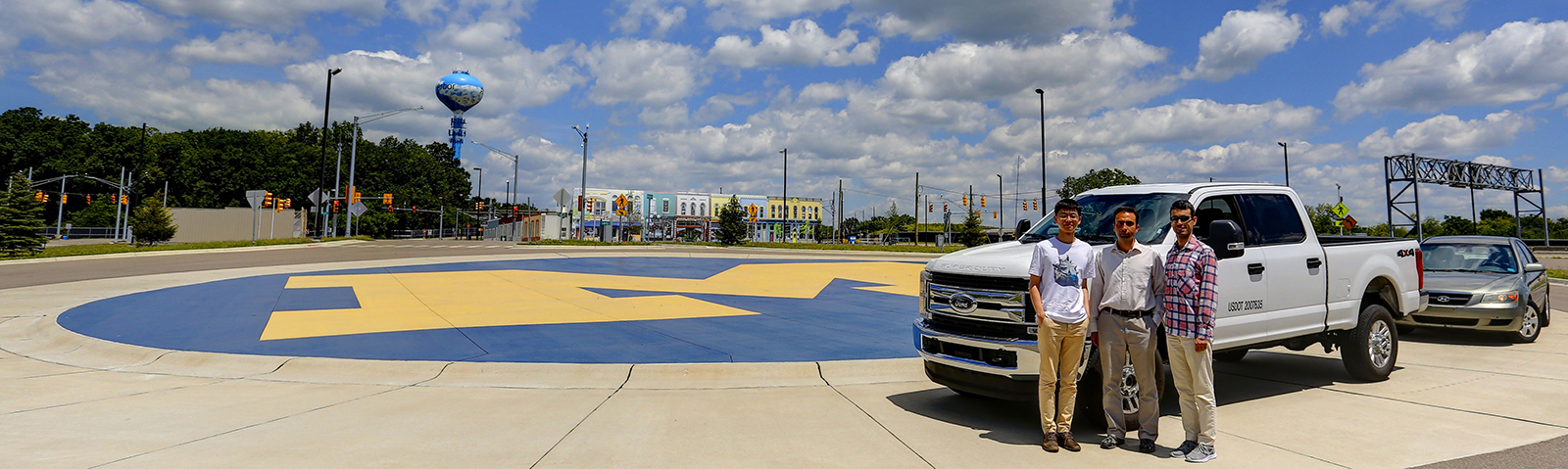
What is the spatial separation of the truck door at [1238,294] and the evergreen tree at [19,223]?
114ft

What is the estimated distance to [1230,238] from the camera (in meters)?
4.98

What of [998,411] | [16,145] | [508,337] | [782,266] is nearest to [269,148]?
[16,145]

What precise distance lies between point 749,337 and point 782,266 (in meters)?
15.0

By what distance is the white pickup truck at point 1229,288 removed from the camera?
16.5ft

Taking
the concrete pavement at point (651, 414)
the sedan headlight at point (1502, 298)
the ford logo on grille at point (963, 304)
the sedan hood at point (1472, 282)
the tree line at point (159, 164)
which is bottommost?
the concrete pavement at point (651, 414)

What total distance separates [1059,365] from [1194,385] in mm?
823

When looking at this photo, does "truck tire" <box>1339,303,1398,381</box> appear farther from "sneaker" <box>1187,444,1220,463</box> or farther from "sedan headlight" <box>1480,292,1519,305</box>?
"sedan headlight" <box>1480,292,1519,305</box>

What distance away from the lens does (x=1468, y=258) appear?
1151 centimetres

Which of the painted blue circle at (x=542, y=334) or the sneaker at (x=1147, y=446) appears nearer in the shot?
the sneaker at (x=1147, y=446)

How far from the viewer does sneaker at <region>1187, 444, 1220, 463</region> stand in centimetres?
457

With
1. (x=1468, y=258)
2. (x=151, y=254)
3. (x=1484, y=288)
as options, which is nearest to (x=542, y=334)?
(x=1484, y=288)

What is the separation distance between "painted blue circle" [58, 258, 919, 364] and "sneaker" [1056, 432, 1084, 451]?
3.27 m

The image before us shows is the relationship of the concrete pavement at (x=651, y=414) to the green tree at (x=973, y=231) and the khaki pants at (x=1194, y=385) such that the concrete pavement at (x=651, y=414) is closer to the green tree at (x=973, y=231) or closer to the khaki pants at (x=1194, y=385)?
the khaki pants at (x=1194, y=385)

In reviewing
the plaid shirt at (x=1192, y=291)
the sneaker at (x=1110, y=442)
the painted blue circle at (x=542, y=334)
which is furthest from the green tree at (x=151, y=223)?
the plaid shirt at (x=1192, y=291)
